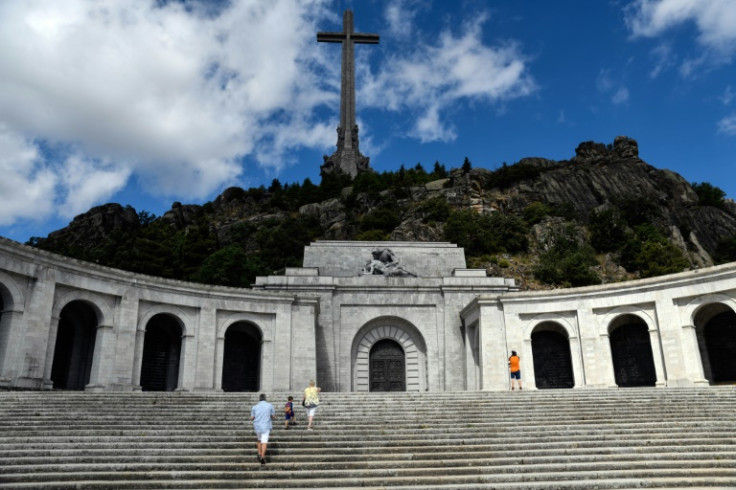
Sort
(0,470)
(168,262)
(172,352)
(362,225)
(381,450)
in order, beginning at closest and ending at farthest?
1. (0,470)
2. (381,450)
3. (172,352)
4. (168,262)
5. (362,225)

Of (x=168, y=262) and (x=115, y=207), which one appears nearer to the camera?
(x=168, y=262)

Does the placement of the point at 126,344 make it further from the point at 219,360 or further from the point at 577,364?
the point at 577,364

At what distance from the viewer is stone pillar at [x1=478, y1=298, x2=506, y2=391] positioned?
28609mm

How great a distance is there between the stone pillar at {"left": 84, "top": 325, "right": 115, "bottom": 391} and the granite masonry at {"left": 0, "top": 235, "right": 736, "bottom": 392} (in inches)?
1.7

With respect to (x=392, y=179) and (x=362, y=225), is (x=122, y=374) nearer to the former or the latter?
(x=362, y=225)

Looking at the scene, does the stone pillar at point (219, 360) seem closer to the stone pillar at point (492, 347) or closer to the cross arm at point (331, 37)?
the stone pillar at point (492, 347)

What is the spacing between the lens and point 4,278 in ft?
72.7

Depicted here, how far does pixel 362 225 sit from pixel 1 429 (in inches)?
2574

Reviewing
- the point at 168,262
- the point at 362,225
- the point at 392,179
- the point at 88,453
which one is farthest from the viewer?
the point at 392,179

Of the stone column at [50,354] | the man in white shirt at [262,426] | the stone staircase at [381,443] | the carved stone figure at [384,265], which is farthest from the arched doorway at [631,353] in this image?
the stone column at [50,354]

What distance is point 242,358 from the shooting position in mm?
30375

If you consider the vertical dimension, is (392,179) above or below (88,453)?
above

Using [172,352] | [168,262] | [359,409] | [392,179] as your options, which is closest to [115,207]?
[168,262]

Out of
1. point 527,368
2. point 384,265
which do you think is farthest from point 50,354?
point 527,368
